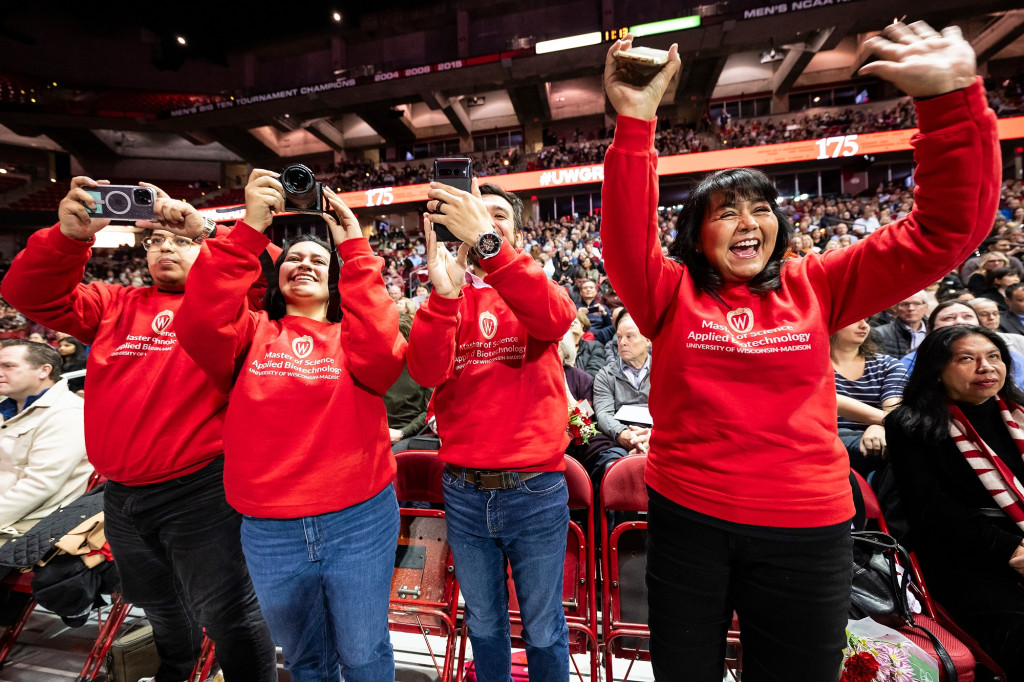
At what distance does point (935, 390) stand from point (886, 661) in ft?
3.64

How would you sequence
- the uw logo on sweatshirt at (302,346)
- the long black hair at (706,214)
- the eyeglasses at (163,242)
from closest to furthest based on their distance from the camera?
the long black hair at (706,214)
the uw logo on sweatshirt at (302,346)
the eyeglasses at (163,242)

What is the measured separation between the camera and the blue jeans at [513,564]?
139 centimetres

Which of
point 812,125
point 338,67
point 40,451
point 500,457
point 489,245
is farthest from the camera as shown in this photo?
point 338,67

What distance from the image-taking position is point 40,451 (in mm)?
2316

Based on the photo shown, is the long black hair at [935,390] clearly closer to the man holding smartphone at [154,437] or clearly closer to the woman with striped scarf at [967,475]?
the woman with striped scarf at [967,475]

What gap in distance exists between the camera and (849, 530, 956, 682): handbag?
168 cm

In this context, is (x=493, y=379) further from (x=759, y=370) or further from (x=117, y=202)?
(x=117, y=202)

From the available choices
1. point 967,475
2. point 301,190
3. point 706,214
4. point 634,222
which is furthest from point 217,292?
point 967,475

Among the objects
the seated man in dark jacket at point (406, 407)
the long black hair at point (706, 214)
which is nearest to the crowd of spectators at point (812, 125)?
the seated man in dark jacket at point (406, 407)

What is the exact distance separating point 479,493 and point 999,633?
1.89 meters

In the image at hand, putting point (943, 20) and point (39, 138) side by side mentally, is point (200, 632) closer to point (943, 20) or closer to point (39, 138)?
point (943, 20)

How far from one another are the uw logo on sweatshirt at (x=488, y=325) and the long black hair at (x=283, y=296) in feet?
1.62

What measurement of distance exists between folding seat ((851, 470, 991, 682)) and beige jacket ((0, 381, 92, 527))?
12.5 feet

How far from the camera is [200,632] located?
6.42ft
